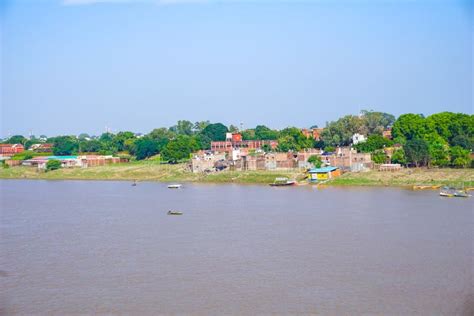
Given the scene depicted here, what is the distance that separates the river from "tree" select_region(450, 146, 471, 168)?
Answer: 722 centimetres

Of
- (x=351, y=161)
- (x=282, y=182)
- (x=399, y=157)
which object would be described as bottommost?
(x=282, y=182)

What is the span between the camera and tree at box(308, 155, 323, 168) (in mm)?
32275

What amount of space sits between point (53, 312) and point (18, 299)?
104 centimetres

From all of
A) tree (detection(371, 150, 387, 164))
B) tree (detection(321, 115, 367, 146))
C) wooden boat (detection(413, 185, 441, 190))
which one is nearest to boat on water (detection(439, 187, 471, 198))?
wooden boat (detection(413, 185, 441, 190))

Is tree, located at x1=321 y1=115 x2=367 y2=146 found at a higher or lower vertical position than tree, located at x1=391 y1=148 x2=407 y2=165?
higher

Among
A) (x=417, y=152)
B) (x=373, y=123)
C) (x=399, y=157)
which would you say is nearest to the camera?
(x=417, y=152)

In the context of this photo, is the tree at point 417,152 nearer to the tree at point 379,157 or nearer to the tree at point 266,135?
the tree at point 379,157

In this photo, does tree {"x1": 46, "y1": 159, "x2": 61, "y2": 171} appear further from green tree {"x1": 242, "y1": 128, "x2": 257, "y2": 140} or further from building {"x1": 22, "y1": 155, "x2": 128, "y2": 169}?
green tree {"x1": 242, "y1": 128, "x2": 257, "y2": 140}

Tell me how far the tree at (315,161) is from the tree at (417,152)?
4.21m

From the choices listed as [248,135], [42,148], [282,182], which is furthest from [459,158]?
[42,148]

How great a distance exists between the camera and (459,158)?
2962 cm

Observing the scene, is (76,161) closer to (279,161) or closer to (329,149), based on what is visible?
(279,161)

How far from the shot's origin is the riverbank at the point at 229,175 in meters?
27.8

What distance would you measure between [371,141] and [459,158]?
21.6 feet
